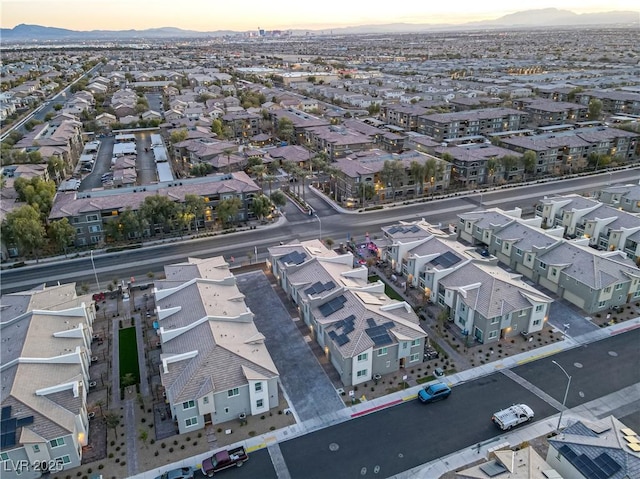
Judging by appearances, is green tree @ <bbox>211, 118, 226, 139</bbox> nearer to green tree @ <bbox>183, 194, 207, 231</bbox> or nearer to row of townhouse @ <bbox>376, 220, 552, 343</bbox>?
green tree @ <bbox>183, 194, 207, 231</bbox>

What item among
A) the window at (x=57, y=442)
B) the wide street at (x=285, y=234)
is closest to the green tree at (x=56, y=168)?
the wide street at (x=285, y=234)

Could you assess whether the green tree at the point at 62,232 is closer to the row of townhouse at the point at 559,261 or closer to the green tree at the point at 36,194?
the green tree at the point at 36,194

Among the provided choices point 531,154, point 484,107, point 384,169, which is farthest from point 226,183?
point 484,107

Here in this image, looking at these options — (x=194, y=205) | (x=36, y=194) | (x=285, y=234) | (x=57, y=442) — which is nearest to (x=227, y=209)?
(x=194, y=205)

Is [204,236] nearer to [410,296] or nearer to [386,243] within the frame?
[386,243]

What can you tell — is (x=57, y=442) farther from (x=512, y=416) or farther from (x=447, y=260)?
(x=447, y=260)

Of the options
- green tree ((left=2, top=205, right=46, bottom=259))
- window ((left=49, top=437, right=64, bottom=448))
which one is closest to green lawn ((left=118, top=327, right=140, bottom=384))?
window ((left=49, top=437, right=64, bottom=448))
